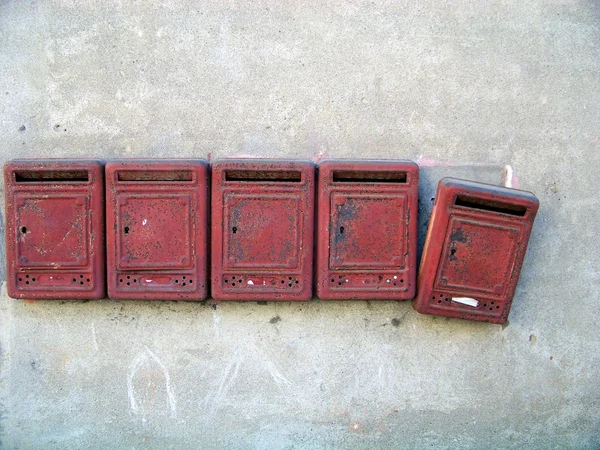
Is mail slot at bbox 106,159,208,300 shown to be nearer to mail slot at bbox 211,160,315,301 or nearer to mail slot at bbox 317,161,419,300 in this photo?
mail slot at bbox 211,160,315,301

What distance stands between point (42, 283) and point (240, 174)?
1020 millimetres

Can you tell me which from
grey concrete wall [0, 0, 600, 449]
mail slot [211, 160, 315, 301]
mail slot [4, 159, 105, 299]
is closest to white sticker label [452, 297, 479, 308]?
grey concrete wall [0, 0, 600, 449]

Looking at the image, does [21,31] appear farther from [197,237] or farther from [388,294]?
[388,294]

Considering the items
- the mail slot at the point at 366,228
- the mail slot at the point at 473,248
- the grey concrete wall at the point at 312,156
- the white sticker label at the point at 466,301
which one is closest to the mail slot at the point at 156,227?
the grey concrete wall at the point at 312,156

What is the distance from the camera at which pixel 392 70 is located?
296 cm

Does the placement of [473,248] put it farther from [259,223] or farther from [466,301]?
[259,223]

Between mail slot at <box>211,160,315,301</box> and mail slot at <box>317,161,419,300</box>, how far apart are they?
0.08 metres

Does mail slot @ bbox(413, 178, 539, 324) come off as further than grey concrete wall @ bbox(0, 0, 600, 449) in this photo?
No

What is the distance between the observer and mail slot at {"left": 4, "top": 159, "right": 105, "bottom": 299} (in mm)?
2740

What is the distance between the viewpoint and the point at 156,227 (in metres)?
2.74

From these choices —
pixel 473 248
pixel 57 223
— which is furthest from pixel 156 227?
pixel 473 248

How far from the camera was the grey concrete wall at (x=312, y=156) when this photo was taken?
293 cm

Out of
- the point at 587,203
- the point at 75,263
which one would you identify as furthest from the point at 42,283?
the point at 587,203

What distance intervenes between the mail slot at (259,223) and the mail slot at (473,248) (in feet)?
1.85
